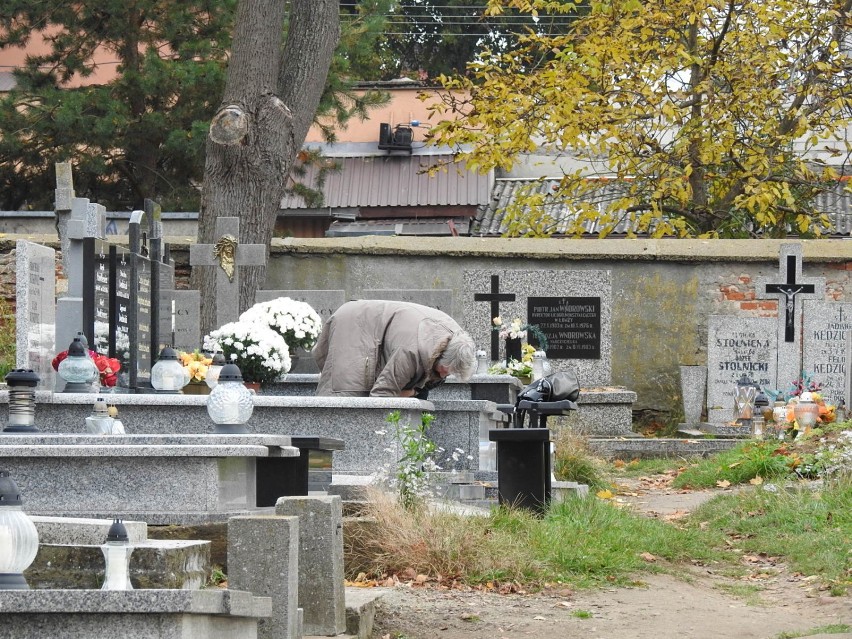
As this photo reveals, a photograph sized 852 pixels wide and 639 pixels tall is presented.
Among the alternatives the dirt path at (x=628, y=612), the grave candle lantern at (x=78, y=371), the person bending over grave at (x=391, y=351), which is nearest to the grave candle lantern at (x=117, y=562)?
the dirt path at (x=628, y=612)

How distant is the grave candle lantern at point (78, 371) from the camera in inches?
342

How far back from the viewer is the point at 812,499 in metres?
10.4

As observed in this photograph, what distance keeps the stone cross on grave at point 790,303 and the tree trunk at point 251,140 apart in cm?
597

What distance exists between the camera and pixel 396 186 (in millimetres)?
28422

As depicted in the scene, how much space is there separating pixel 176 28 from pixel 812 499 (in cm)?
1262

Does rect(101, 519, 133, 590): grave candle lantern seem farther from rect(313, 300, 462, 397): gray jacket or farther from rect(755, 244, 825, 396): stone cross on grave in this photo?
rect(755, 244, 825, 396): stone cross on grave

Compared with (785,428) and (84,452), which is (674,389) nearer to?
(785,428)

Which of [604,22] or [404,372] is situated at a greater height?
[604,22]

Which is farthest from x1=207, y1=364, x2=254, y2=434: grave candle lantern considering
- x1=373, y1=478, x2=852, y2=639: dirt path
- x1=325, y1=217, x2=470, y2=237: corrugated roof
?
x1=325, y1=217, x2=470, y2=237: corrugated roof

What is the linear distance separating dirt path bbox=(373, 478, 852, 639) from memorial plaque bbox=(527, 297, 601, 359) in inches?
341

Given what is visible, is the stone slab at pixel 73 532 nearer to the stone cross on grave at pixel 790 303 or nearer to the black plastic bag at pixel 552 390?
the black plastic bag at pixel 552 390

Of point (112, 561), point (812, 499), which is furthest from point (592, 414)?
point (112, 561)

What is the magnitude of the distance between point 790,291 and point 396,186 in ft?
41.9

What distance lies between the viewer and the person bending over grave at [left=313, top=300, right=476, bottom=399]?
9.80m
